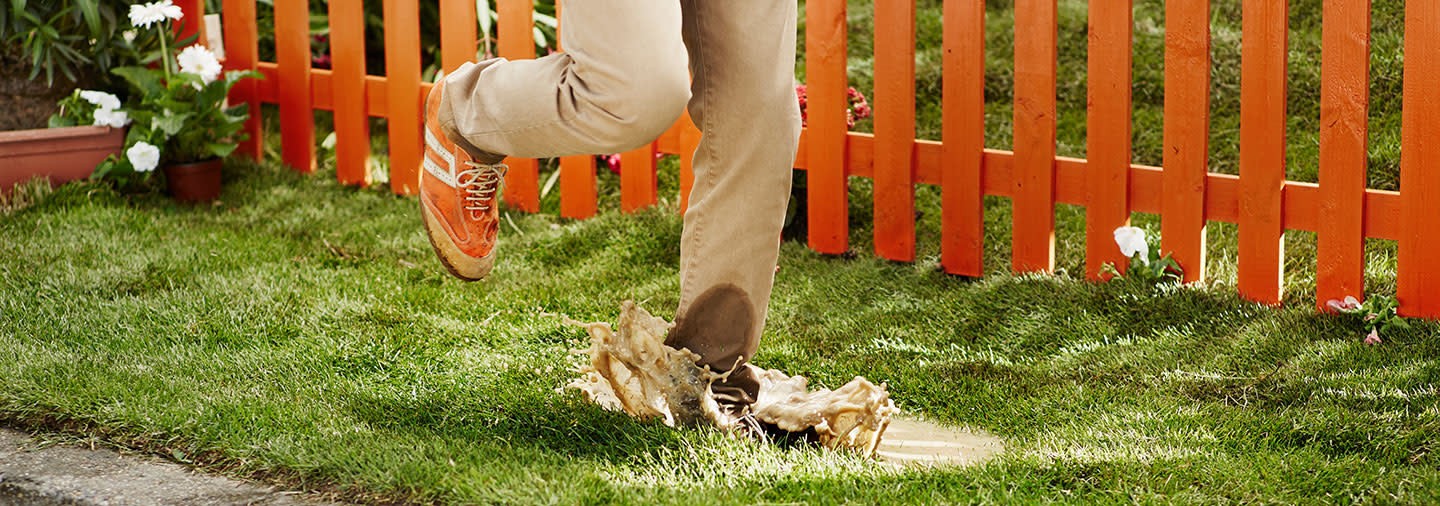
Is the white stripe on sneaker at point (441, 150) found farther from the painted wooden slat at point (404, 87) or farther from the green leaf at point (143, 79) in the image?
the green leaf at point (143, 79)

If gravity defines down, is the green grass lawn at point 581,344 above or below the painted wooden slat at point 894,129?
below

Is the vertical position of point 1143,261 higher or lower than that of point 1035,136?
lower

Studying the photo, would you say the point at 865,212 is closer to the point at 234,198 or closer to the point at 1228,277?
the point at 1228,277

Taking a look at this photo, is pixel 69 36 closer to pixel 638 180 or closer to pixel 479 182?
pixel 638 180

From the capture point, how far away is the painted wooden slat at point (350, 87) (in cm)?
450

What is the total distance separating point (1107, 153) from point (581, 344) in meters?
1.31

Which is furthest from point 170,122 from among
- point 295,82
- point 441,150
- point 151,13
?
point 441,150

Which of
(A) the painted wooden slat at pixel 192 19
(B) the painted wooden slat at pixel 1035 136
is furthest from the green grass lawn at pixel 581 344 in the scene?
(A) the painted wooden slat at pixel 192 19

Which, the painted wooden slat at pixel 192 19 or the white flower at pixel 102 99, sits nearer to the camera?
the white flower at pixel 102 99

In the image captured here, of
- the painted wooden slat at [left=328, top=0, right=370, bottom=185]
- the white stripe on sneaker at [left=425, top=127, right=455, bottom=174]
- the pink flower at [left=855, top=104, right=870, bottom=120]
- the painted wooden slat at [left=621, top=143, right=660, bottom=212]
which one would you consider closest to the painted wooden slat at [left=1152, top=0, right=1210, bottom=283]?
the pink flower at [left=855, top=104, right=870, bottom=120]

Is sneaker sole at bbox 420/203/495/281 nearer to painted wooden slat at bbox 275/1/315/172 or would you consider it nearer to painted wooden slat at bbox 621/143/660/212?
painted wooden slat at bbox 621/143/660/212

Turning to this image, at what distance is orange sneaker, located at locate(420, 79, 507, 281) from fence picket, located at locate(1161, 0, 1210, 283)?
1606 mm

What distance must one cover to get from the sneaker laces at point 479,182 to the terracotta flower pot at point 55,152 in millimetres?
2228

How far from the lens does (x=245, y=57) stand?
475 cm
